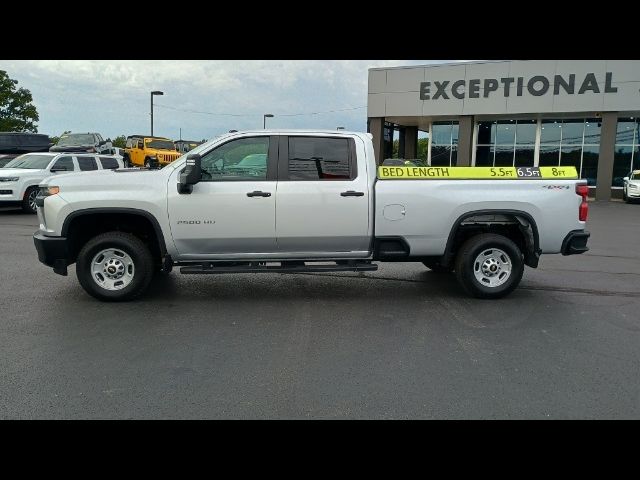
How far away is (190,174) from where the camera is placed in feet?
19.1

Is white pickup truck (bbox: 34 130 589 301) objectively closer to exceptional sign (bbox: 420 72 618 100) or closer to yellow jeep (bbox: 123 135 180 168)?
exceptional sign (bbox: 420 72 618 100)

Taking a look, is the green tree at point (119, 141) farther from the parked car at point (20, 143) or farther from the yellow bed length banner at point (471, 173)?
the yellow bed length banner at point (471, 173)

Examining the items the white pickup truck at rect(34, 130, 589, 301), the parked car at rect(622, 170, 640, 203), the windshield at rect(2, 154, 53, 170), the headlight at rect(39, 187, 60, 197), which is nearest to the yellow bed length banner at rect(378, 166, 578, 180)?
the white pickup truck at rect(34, 130, 589, 301)

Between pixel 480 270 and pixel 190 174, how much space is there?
3644 mm

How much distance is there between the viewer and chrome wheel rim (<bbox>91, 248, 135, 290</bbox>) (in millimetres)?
6129

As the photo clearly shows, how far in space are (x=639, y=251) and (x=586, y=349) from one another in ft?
22.9

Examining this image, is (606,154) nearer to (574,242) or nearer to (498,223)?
(574,242)

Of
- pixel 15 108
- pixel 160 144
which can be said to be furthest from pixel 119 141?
pixel 160 144

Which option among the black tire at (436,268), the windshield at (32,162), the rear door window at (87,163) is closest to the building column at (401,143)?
the rear door window at (87,163)

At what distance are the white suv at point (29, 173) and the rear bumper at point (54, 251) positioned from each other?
30.5 ft

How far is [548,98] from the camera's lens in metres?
25.5

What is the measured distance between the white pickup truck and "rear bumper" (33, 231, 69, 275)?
1 cm

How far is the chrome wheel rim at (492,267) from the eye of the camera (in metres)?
6.50

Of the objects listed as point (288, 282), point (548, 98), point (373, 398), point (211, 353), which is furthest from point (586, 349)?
point (548, 98)
